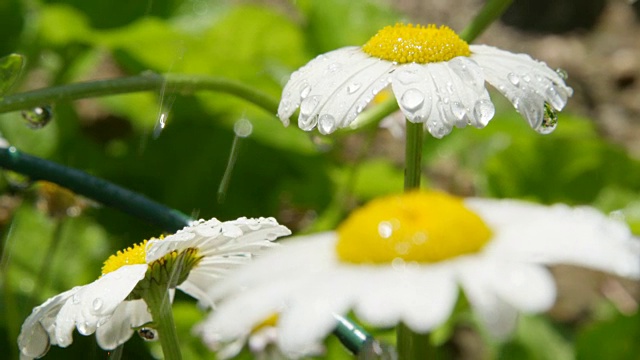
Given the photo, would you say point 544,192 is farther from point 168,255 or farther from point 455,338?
point 168,255

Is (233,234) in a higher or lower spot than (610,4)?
lower

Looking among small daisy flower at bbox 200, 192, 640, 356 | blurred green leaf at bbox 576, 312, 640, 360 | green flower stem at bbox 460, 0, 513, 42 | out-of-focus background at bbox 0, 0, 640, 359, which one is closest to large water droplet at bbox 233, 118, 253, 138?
out-of-focus background at bbox 0, 0, 640, 359

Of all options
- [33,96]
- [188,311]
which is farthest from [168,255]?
[188,311]

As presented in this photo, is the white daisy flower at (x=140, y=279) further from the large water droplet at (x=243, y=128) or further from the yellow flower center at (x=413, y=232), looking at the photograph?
the large water droplet at (x=243, y=128)

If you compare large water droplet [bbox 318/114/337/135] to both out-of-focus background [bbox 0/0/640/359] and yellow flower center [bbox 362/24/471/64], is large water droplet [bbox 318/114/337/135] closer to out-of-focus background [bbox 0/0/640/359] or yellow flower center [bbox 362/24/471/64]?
yellow flower center [bbox 362/24/471/64]

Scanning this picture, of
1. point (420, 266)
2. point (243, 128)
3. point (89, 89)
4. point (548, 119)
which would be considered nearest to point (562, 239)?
point (420, 266)
